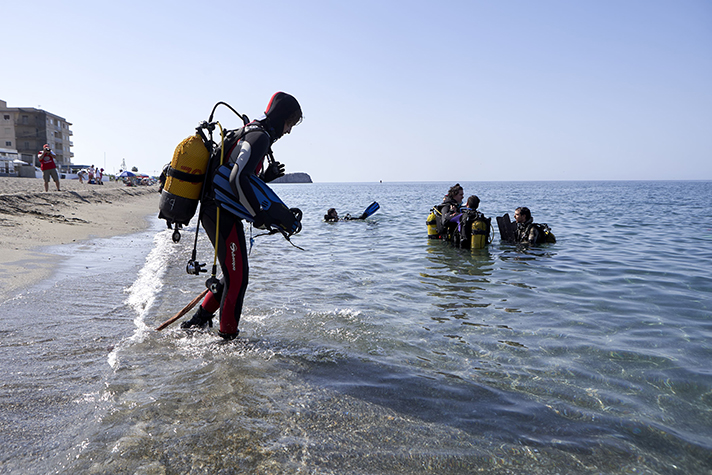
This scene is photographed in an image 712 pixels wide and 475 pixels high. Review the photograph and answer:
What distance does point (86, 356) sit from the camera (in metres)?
3.53

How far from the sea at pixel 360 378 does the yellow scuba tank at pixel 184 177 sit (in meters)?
0.79

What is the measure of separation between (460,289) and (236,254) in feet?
13.0

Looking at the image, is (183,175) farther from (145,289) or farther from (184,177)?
(145,289)

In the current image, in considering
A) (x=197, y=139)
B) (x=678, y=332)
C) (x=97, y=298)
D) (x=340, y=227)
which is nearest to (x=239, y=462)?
(x=197, y=139)

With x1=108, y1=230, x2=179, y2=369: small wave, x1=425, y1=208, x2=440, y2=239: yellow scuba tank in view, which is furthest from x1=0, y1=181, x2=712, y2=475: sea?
x1=425, y1=208, x2=440, y2=239: yellow scuba tank

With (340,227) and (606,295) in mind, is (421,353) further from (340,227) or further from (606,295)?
(340,227)

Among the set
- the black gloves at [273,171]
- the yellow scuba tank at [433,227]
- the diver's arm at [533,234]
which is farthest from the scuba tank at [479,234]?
the black gloves at [273,171]

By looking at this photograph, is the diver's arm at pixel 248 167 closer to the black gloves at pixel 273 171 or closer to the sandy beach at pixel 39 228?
the black gloves at pixel 273 171

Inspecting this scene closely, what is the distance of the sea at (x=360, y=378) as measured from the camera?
2.40m

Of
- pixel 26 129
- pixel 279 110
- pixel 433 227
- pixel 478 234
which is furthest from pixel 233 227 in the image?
pixel 26 129

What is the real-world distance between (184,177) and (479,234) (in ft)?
25.8

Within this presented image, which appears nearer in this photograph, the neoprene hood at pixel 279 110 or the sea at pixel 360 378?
the sea at pixel 360 378

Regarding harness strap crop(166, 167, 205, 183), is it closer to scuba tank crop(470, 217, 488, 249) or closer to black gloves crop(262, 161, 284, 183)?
black gloves crop(262, 161, 284, 183)

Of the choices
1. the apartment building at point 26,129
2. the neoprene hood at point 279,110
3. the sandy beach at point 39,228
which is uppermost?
the apartment building at point 26,129
